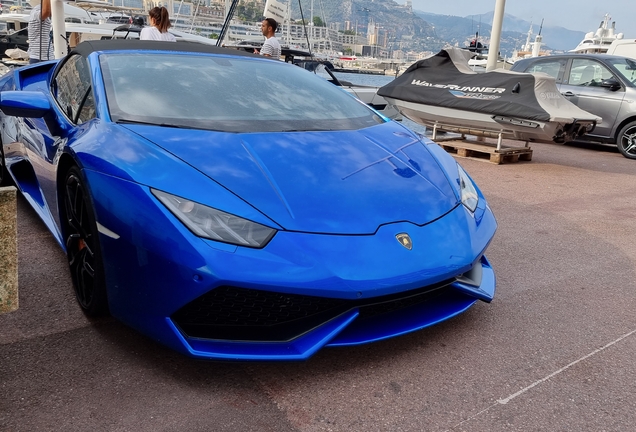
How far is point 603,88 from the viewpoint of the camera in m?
8.43

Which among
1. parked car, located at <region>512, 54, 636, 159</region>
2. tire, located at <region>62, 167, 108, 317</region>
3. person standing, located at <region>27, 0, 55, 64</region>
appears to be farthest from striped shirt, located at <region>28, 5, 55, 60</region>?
parked car, located at <region>512, 54, 636, 159</region>

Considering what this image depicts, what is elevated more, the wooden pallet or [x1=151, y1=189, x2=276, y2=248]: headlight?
[x1=151, y1=189, x2=276, y2=248]: headlight

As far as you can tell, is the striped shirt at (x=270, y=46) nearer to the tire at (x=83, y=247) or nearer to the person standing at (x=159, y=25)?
the person standing at (x=159, y=25)

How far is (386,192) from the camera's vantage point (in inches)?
89.7

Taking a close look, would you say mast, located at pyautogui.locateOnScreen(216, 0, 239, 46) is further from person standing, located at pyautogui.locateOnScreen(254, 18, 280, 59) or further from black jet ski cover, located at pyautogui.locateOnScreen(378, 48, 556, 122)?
black jet ski cover, located at pyautogui.locateOnScreen(378, 48, 556, 122)

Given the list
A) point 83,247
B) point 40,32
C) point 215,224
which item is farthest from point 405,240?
point 40,32

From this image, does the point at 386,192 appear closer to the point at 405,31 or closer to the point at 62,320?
the point at 62,320

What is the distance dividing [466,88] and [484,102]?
0.38 m

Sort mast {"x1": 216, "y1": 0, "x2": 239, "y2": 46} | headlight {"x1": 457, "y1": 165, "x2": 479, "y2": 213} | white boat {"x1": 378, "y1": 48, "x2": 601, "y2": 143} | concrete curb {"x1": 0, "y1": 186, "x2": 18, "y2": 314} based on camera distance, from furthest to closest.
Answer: mast {"x1": 216, "y1": 0, "x2": 239, "y2": 46}
white boat {"x1": 378, "y1": 48, "x2": 601, "y2": 143}
headlight {"x1": 457, "y1": 165, "x2": 479, "y2": 213}
concrete curb {"x1": 0, "y1": 186, "x2": 18, "y2": 314}

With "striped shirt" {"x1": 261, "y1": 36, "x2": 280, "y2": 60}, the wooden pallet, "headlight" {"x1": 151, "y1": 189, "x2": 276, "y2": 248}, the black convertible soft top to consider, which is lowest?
the wooden pallet

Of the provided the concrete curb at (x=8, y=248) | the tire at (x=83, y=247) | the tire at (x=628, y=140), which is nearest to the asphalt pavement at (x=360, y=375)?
the tire at (x=83, y=247)

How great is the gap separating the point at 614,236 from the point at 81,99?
3.69 meters

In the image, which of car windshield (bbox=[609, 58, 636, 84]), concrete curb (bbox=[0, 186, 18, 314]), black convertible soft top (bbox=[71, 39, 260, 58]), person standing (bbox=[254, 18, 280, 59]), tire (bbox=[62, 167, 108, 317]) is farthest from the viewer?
car windshield (bbox=[609, 58, 636, 84])

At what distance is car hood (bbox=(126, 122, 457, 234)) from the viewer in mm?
2051
